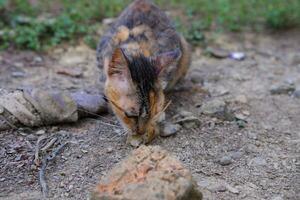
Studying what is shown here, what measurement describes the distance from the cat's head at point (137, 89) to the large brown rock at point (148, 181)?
635 mm

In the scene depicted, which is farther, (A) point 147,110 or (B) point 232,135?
(B) point 232,135

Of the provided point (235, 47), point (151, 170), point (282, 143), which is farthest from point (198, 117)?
point (235, 47)

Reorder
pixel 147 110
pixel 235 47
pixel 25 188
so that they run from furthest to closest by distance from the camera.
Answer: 1. pixel 235 47
2. pixel 147 110
3. pixel 25 188

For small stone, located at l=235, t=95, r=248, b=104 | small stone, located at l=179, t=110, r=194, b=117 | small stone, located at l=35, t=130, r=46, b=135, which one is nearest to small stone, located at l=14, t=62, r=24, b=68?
small stone, located at l=35, t=130, r=46, b=135

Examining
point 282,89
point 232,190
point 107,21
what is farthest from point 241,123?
point 107,21

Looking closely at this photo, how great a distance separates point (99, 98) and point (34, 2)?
2.95m

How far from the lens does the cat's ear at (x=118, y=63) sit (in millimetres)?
4184

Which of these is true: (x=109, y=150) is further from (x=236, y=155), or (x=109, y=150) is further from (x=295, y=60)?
(x=295, y=60)

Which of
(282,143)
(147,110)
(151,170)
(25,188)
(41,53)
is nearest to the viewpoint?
(151,170)

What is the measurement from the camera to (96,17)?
7215 mm

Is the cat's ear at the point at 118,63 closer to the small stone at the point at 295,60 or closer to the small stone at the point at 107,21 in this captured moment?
the small stone at the point at 107,21

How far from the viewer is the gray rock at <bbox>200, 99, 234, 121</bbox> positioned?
5.05m

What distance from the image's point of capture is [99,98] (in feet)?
16.6

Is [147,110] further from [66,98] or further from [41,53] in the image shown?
[41,53]
